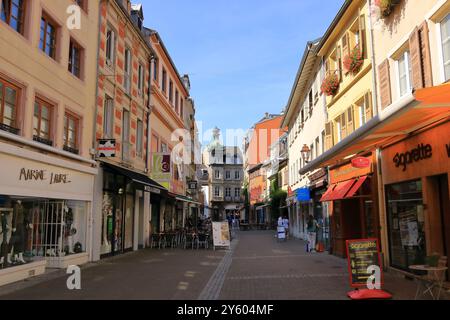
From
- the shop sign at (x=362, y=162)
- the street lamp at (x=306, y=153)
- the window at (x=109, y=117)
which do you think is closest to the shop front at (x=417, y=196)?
the shop sign at (x=362, y=162)

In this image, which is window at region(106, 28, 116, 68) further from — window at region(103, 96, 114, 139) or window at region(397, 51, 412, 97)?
window at region(397, 51, 412, 97)

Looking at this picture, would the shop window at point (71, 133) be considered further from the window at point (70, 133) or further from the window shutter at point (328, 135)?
the window shutter at point (328, 135)

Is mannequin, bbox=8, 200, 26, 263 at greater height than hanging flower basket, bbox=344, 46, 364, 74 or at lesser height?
lesser

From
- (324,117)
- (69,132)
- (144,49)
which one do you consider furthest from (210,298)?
(144,49)

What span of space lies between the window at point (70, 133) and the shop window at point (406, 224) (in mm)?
9550

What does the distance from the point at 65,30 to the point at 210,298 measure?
370 inches

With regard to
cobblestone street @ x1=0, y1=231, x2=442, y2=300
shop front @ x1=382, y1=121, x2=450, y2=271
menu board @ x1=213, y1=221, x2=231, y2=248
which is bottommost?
cobblestone street @ x1=0, y1=231, x2=442, y2=300

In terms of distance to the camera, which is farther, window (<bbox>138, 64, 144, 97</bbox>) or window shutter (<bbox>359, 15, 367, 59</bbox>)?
window (<bbox>138, 64, 144, 97</bbox>)

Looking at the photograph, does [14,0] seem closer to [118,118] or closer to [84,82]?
[84,82]

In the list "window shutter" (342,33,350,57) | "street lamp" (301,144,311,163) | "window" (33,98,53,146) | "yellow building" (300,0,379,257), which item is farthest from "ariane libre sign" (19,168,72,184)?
"street lamp" (301,144,311,163)

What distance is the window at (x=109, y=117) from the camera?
55.6 ft

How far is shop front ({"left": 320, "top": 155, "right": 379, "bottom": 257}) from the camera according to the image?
43.0 feet

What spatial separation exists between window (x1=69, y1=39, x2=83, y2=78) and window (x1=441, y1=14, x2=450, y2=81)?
10688 millimetres

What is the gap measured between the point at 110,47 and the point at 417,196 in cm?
1263
